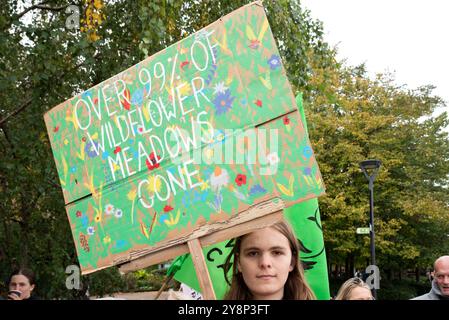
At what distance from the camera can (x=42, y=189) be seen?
782 cm

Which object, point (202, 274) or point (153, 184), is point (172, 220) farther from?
point (202, 274)

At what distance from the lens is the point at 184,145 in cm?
269

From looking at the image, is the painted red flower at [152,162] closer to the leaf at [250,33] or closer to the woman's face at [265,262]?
the woman's face at [265,262]

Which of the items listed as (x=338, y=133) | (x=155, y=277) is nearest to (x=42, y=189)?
(x=338, y=133)

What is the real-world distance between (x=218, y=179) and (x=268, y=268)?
0.47 meters

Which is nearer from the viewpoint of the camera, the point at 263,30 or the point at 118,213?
the point at 263,30

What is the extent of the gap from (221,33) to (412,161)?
1896cm

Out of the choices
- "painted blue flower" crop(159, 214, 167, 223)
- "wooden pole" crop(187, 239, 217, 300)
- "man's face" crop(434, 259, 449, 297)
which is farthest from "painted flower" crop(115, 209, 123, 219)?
"man's face" crop(434, 259, 449, 297)

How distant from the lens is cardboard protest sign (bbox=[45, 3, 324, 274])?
2.53 metres

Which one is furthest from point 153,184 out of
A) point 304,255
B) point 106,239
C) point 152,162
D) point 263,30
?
point 304,255

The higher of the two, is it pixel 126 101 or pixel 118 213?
pixel 126 101

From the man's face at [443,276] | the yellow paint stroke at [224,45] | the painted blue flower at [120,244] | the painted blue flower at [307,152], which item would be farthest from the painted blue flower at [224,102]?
the man's face at [443,276]
